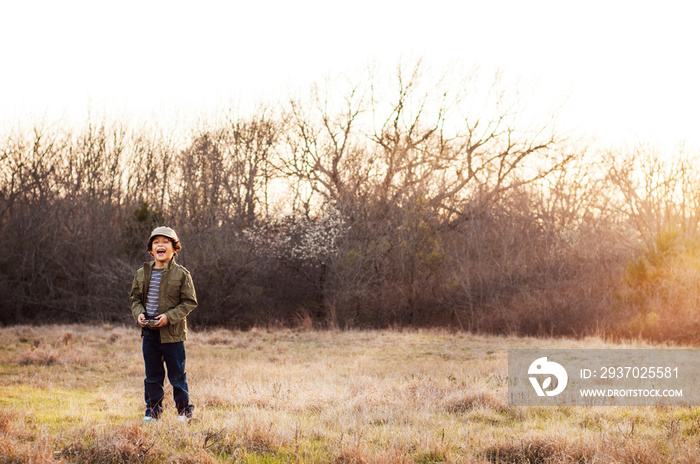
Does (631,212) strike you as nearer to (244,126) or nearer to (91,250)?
(244,126)

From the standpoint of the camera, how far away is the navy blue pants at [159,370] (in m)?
5.45

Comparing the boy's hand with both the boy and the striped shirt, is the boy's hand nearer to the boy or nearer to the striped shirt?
the boy

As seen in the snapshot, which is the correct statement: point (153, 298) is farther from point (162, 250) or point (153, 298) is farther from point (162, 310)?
point (162, 250)

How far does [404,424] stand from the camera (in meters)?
5.77

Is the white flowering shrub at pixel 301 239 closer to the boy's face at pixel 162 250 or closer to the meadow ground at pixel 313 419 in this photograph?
the meadow ground at pixel 313 419

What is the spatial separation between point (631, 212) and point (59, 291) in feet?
82.6

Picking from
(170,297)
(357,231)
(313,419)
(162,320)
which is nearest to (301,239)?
(357,231)

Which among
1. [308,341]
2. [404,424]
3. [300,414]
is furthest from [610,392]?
[308,341]

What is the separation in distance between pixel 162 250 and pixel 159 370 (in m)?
1.13

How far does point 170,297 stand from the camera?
5.43 metres

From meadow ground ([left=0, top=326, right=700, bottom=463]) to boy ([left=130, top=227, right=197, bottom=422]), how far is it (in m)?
0.27

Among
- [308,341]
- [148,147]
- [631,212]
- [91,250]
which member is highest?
[148,147]

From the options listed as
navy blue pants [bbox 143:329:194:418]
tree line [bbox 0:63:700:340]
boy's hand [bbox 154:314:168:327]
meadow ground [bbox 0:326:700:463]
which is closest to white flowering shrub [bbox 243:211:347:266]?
tree line [bbox 0:63:700:340]

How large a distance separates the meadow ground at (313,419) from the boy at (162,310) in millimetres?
269
